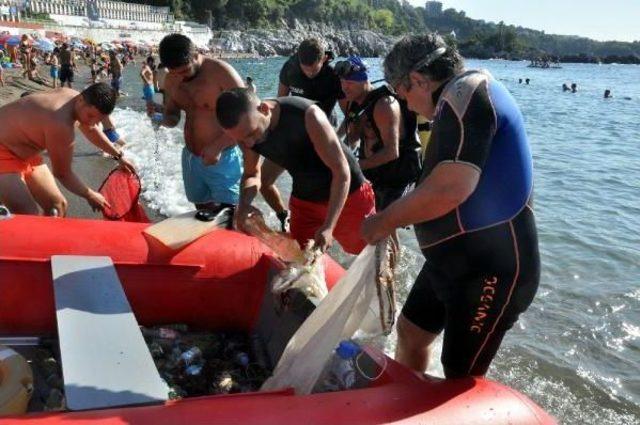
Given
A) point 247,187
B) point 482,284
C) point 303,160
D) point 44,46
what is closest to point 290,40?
point 44,46

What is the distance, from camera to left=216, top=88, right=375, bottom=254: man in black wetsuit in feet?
10.3

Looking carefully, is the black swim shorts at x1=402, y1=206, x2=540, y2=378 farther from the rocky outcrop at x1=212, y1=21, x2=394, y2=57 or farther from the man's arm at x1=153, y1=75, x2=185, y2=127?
the rocky outcrop at x1=212, y1=21, x2=394, y2=57

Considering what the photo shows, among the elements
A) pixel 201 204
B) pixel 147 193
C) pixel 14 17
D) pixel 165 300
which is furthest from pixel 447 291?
pixel 14 17

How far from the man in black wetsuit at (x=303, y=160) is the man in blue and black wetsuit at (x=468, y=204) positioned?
0.96 metres

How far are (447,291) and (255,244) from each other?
159cm

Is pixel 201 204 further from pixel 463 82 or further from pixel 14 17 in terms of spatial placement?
pixel 14 17

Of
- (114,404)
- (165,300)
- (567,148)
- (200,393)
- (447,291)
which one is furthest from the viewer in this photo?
(567,148)

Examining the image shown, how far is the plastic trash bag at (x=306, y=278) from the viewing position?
3.17 m

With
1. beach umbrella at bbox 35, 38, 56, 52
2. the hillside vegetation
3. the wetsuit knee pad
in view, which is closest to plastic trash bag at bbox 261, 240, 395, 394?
the wetsuit knee pad

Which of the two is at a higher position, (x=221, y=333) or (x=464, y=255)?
(x=464, y=255)

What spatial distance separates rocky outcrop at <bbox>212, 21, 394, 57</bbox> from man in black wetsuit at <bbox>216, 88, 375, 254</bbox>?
5631 centimetres

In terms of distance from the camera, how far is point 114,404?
2.20 m

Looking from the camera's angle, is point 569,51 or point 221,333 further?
point 569,51

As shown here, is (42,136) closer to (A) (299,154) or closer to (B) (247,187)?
(B) (247,187)
